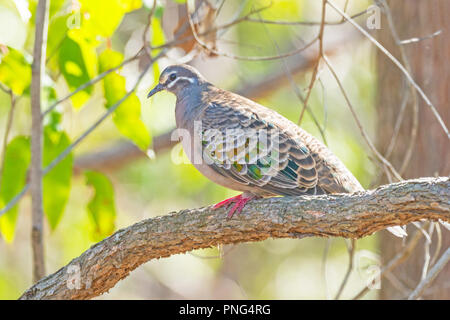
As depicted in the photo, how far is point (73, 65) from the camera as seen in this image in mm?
5176

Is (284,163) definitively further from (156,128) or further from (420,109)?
(156,128)

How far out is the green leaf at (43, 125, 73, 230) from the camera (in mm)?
5176

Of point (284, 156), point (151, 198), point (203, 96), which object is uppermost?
point (151, 198)

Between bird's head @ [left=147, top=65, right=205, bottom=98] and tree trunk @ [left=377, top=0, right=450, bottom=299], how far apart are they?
1824 mm

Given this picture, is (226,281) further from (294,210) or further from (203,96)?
(294,210)

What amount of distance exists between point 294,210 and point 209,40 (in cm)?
259

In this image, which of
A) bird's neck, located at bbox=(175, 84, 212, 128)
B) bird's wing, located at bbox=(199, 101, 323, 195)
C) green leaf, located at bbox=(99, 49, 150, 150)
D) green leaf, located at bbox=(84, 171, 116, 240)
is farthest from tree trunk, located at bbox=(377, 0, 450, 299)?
green leaf, located at bbox=(84, 171, 116, 240)

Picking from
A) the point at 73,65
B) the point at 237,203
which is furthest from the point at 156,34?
the point at 237,203

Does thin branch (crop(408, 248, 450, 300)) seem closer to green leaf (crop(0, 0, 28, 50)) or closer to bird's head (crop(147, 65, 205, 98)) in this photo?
bird's head (crop(147, 65, 205, 98))

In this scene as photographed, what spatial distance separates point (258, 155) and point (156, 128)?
4786 mm

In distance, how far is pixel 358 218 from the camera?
335 cm

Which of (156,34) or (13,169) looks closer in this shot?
(13,169)

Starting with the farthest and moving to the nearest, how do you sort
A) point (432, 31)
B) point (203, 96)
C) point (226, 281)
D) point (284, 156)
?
point (226, 281) → point (432, 31) → point (203, 96) → point (284, 156)
